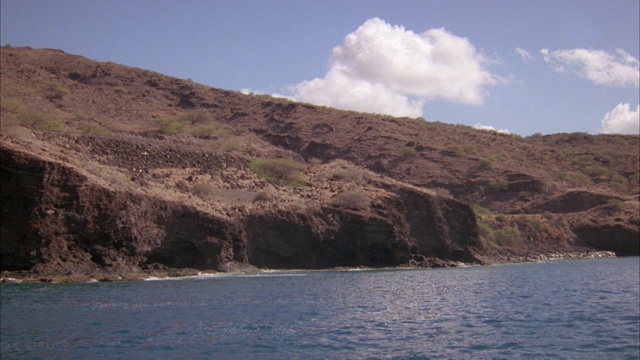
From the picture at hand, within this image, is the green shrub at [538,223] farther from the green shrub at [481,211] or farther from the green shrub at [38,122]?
the green shrub at [38,122]

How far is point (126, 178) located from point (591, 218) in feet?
165

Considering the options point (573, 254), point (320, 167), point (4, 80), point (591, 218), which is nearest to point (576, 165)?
point (591, 218)

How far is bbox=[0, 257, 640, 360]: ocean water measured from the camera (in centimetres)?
1521

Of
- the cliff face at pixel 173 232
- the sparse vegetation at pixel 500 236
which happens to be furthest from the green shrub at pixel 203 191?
the sparse vegetation at pixel 500 236

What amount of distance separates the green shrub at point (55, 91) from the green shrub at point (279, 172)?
3139 cm

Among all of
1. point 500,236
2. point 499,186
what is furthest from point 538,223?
point 499,186

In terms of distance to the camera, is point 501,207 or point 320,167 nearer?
point 320,167

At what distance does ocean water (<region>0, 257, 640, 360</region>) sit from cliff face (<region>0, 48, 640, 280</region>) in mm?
5894

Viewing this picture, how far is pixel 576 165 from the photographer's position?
307 feet

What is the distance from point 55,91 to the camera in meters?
75.4

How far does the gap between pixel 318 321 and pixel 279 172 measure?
121ft

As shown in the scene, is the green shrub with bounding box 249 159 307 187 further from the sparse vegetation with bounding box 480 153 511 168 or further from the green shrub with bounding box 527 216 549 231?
the sparse vegetation with bounding box 480 153 511 168

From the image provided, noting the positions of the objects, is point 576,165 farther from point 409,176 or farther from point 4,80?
point 4,80

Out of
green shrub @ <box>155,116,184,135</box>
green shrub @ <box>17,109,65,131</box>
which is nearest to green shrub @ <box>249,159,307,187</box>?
green shrub @ <box>155,116,184,135</box>
